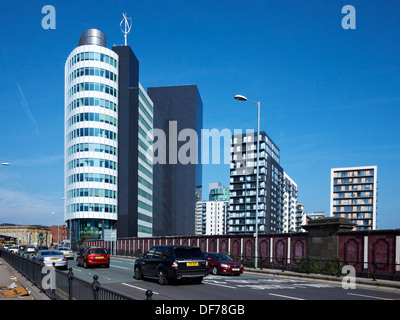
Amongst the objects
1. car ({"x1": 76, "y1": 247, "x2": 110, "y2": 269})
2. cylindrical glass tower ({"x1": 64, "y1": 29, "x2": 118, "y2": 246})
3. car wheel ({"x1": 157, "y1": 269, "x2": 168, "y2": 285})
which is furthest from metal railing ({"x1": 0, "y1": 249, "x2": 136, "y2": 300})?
cylindrical glass tower ({"x1": 64, "y1": 29, "x2": 118, "y2": 246})

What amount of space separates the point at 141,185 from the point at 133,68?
99.5 feet

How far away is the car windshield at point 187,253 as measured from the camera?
61.9 feet

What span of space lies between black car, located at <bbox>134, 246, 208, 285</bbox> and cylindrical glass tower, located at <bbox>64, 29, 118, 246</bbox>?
72451 mm

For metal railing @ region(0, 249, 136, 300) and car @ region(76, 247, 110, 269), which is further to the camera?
car @ region(76, 247, 110, 269)

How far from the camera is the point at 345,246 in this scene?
24.6 metres

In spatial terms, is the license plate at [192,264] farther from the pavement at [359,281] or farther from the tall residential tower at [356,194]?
the tall residential tower at [356,194]

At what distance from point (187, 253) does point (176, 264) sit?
0.89m

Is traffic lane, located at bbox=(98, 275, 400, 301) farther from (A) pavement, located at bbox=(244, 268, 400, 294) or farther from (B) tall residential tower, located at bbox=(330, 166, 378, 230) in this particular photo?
(B) tall residential tower, located at bbox=(330, 166, 378, 230)

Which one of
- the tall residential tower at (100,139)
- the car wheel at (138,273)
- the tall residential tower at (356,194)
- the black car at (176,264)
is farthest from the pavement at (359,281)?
the tall residential tower at (356,194)

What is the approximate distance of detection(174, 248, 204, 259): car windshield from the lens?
18.9m

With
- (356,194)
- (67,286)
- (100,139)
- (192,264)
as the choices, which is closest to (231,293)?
(192,264)
